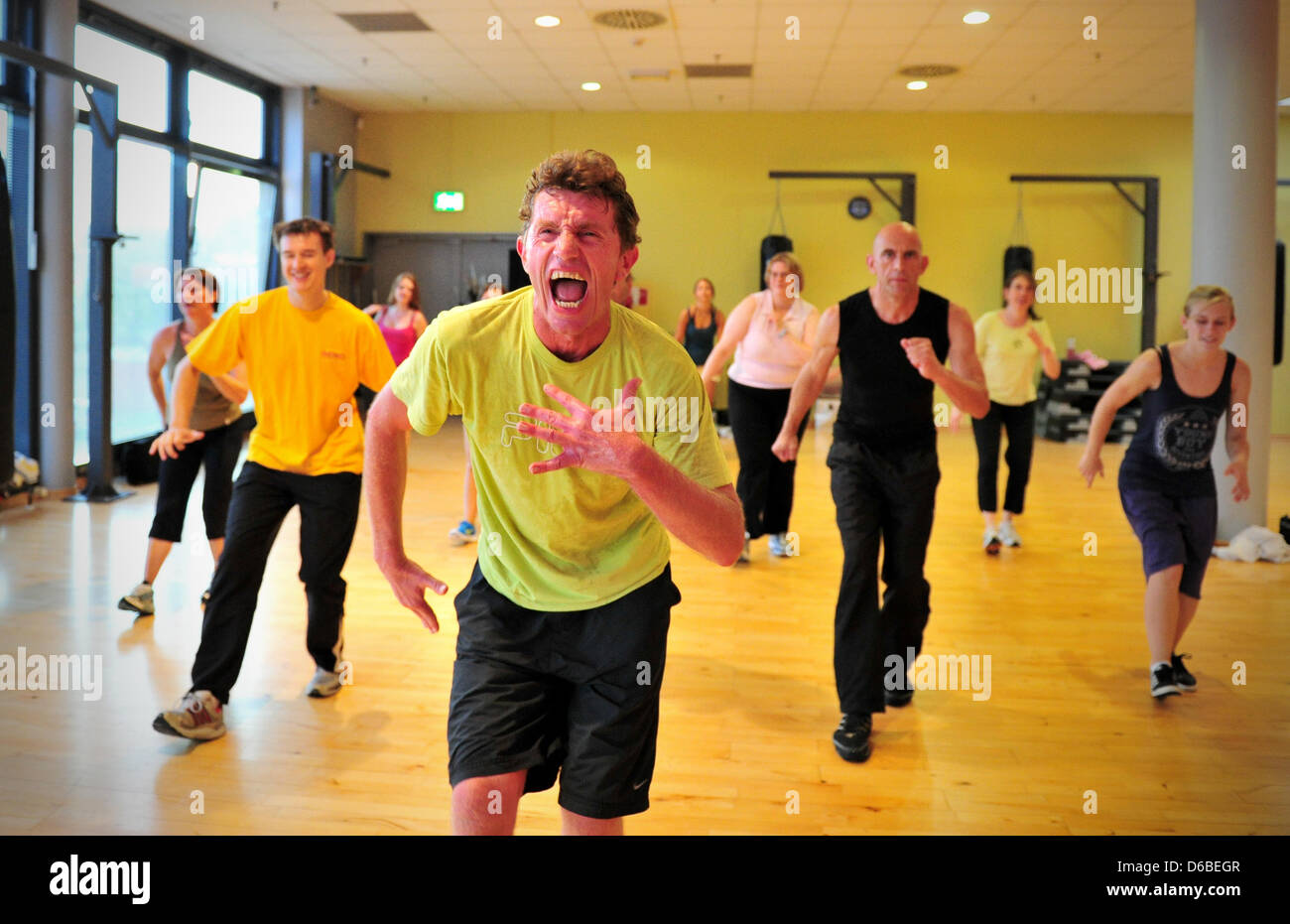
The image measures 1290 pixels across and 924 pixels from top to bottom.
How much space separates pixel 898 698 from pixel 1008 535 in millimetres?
3050

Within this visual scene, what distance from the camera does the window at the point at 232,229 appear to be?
36.6ft

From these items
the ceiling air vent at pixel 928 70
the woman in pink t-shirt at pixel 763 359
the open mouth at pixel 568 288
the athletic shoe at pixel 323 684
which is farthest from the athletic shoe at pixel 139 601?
the ceiling air vent at pixel 928 70

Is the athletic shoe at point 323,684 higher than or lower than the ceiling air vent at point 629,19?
lower

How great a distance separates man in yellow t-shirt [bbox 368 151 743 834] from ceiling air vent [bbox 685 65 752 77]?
10.1 meters

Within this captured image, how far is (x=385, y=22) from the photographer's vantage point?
981cm

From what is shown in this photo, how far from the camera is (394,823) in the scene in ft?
9.85

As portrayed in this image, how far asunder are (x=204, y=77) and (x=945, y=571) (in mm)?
8910

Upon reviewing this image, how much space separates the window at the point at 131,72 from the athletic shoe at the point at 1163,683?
28.4 feet

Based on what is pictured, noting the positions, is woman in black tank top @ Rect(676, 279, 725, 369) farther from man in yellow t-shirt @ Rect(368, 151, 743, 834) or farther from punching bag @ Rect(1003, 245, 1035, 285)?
man in yellow t-shirt @ Rect(368, 151, 743, 834)

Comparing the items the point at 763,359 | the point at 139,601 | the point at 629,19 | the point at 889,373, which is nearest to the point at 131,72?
the point at 629,19

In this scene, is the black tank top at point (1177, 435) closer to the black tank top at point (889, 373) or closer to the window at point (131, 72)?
the black tank top at point (889, 373)

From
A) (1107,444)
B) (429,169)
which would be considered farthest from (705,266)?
(1107,444)
